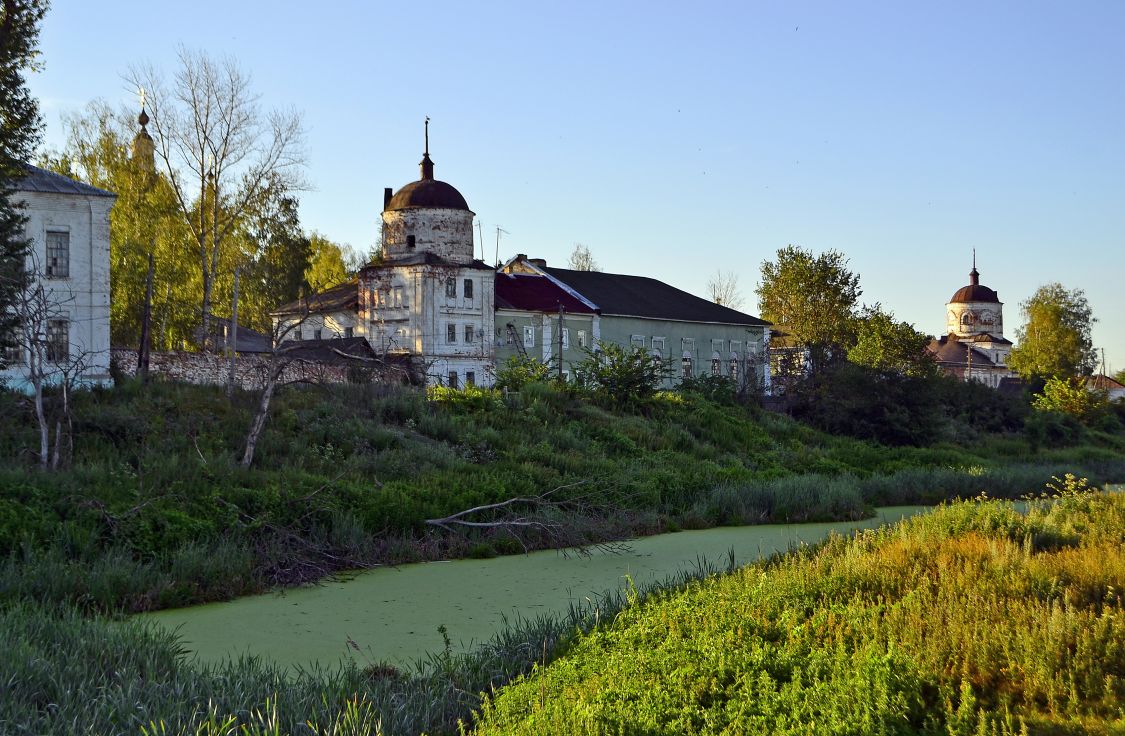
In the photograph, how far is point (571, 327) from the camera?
5050 cm

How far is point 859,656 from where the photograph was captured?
6914mm

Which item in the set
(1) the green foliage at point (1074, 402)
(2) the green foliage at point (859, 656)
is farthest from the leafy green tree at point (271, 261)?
(2) the green foliage at point (859, 656)

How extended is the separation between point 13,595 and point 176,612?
4.87ft

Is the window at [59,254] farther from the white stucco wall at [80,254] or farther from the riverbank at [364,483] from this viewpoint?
the riverbank at [364,483]

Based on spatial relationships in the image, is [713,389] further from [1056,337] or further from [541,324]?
[1056,337]

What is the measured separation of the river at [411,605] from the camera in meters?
9.09

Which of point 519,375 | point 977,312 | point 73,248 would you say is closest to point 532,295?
point 519,375

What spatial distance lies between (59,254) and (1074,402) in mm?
37775

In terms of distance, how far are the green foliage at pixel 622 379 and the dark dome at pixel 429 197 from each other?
870 inches

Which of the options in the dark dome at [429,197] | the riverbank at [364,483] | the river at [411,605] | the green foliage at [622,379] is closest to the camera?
the river at [411,605]

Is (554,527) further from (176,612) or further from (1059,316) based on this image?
(1059,316)

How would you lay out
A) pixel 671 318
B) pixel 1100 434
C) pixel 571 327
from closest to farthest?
pixel 1100 434 < pixel 571 327 < pixel 671 318

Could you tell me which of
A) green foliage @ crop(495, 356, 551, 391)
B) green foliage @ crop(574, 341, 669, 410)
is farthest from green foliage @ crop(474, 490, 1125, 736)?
green foliage @ crop(495, 356, 551, 391)

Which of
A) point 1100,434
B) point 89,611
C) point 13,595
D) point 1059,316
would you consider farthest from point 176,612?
point 1059,316
